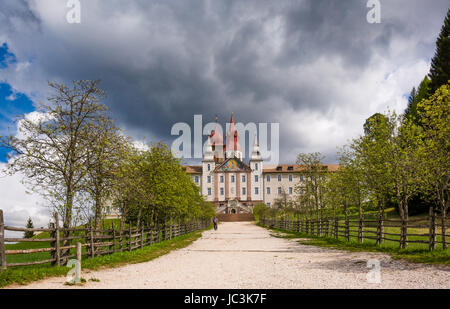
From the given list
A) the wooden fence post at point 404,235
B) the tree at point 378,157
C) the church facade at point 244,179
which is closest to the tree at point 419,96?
the tree at point 378,157

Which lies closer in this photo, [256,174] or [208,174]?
[256,174]

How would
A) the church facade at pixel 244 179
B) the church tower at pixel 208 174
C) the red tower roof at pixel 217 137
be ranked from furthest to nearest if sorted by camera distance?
1. the red tower roof at pixel 217 137
2. the church tower at pixel 208 174
3. the church facade at pixel 244 179

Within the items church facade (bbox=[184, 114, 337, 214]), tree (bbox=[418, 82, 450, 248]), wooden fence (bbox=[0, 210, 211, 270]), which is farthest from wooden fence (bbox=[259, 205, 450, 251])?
church facade (bbox=[184, 114, 337, 214])

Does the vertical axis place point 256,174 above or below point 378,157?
above

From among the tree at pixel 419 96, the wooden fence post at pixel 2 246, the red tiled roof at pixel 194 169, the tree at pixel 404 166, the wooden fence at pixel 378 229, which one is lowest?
the wooden fence at pixel 378 229

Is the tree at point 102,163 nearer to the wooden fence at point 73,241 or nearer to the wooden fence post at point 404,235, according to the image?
the wooden fence at point 73,241

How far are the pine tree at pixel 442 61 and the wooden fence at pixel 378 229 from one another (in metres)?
16.1

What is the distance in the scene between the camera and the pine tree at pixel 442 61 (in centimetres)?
3972

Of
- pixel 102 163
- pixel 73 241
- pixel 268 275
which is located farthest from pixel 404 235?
pixel 73 241

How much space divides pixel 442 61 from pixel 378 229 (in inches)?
1265

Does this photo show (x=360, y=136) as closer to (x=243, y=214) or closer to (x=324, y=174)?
(x=324, y=174)

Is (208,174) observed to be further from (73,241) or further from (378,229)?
(378,229)

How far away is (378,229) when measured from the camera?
18203 millimetres

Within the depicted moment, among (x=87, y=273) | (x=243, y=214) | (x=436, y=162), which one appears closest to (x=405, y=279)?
(x=436, y=162)
